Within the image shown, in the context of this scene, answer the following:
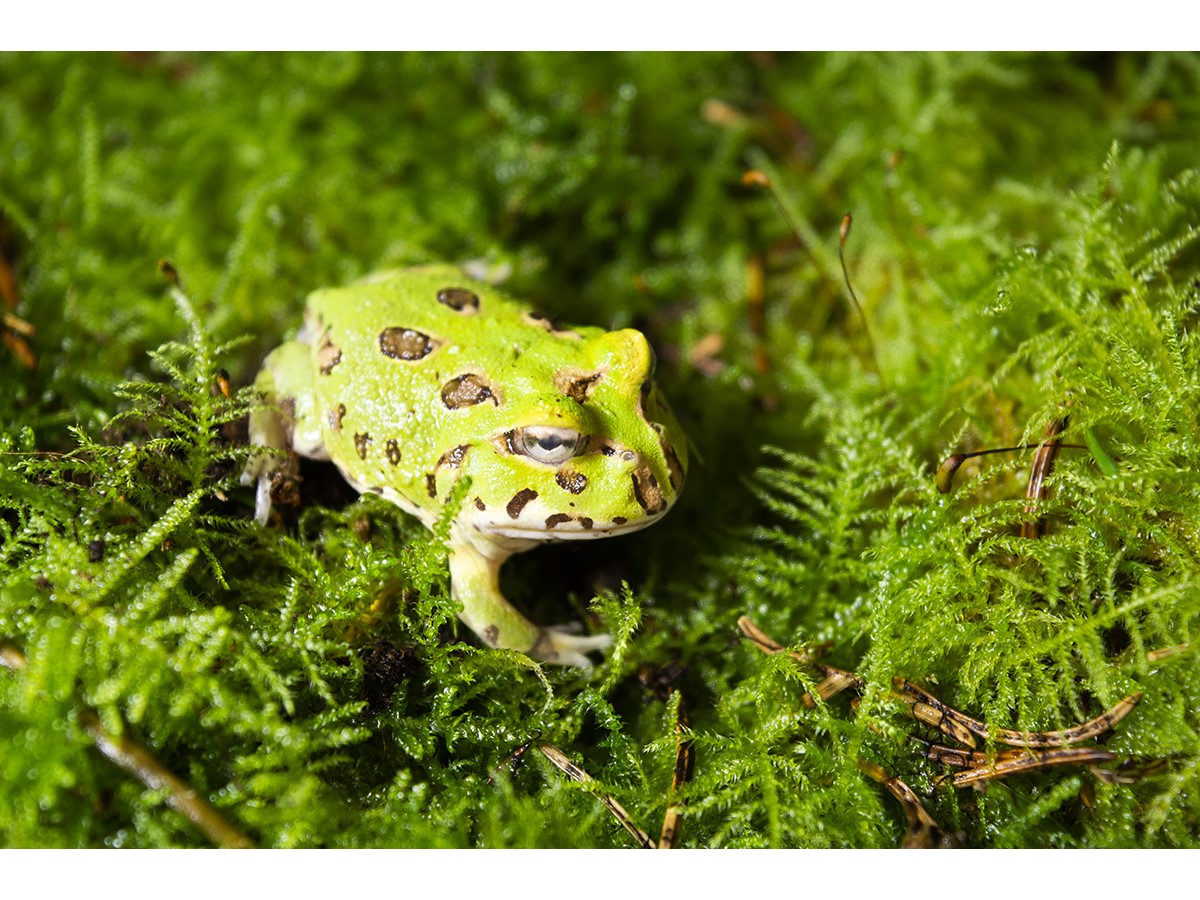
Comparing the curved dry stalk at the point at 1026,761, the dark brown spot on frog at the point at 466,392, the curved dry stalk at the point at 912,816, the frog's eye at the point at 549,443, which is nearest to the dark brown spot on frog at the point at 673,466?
the frog's eye at the point at 549,443

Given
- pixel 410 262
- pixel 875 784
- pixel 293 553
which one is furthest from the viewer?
pixel 410 262

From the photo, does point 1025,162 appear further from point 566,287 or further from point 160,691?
point 160,691

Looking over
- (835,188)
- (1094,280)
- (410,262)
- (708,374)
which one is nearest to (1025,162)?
(835,188)

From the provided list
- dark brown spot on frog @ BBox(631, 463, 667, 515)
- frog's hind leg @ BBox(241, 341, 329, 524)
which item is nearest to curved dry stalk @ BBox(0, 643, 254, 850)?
frog's hind leg @ BBox(241, 341, 329, 524)

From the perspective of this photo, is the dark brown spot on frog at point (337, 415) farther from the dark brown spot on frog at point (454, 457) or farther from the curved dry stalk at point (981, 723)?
the curved dry stalk at point (981, 723)

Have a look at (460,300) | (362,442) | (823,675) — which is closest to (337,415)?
(362,442)

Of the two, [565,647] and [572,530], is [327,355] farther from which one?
[565,647]
